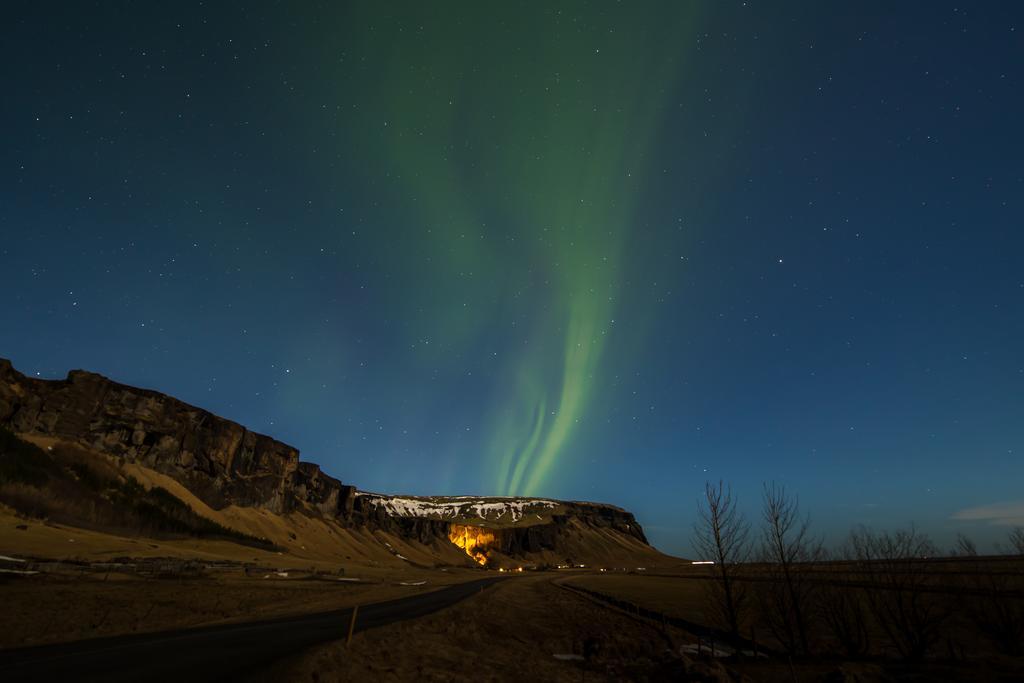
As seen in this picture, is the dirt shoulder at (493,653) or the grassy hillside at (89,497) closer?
the dirt shoulder at (493,653)

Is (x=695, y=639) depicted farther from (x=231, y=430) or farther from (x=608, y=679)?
(x=231, y=430)

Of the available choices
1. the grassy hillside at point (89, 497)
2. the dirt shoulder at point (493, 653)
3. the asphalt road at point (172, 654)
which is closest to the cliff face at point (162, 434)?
the grassy hillside at point (89, 497)

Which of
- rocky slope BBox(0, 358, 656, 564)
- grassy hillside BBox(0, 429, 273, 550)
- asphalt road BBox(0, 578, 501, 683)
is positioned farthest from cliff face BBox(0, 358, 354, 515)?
asphalt road BBox(0, 578, 501, 683)

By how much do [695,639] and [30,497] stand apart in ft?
315

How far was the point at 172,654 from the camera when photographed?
1603cm

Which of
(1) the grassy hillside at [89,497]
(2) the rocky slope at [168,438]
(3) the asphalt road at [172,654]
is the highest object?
(2) the rocky slope at [168,438]

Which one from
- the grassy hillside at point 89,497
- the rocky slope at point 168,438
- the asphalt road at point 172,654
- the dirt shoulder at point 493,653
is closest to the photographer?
the asphalt road at point 172,654

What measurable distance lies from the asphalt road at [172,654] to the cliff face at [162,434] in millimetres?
115079

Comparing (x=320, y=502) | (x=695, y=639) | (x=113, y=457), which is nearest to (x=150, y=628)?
(x=695, y=639)

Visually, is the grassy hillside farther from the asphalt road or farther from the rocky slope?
the asphalt road

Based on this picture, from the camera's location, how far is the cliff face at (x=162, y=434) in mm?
102188

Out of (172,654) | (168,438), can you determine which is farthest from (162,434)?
(172,654)

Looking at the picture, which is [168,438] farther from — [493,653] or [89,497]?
[493,653]

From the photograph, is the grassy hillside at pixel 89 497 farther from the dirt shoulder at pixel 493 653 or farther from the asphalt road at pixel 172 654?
the dirt shoulder at pixel 493 653
